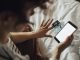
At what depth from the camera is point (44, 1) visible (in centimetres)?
69

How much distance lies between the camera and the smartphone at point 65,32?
4.22ft

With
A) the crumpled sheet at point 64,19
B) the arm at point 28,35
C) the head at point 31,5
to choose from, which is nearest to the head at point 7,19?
the head at point 31,5

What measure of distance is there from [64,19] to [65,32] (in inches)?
10.7

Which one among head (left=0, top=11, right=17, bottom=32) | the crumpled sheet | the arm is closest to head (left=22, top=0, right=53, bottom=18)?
head (left=0, top=11, right=17, bottom=32)

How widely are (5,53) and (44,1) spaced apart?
0.39 m

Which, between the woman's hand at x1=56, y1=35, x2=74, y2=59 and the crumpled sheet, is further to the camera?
→ the crumpled sheet

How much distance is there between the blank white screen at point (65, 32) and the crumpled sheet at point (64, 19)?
0.07 m

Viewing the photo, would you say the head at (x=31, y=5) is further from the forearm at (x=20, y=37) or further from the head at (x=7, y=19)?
the forearm at (x=20, y=37)

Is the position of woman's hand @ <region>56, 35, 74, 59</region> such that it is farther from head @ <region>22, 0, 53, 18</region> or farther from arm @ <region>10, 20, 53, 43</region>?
head @ <region>22, 0, 53, 18</region>

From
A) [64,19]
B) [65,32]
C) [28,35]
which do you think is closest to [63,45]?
[65,32]

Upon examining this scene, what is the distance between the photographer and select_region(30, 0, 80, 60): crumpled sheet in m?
1.31

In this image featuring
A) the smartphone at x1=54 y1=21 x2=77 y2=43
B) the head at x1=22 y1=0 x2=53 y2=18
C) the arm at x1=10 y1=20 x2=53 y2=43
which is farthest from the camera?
the smartphone at x1=54 y1=21 x2=77 y2=43

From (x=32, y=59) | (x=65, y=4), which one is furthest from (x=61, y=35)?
(x=65, y=4)

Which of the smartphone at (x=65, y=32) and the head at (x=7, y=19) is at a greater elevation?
the head at (x=7, y=19)
